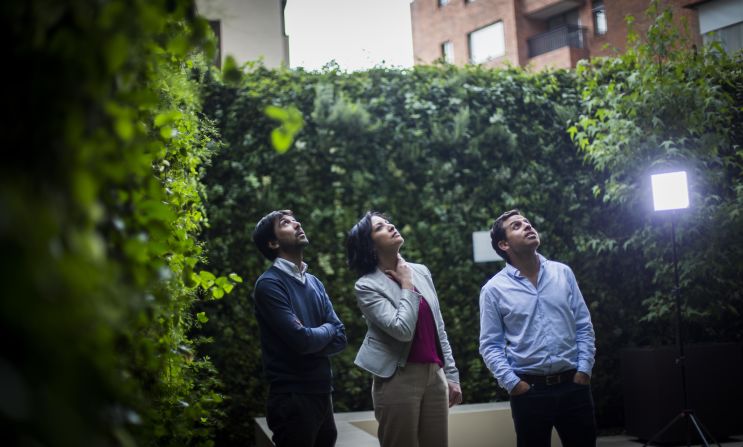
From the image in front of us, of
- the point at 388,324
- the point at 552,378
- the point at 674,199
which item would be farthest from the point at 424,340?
the point at 674,199

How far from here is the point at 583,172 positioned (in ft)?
25.3

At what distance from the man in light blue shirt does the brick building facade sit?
16968 mm

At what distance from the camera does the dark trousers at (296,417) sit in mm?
3629

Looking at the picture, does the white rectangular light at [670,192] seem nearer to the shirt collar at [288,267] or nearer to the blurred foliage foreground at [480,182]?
the blurred foliage foreground at [480,182]

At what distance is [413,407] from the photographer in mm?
3682

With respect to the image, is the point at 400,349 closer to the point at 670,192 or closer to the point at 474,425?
the point at 474,425

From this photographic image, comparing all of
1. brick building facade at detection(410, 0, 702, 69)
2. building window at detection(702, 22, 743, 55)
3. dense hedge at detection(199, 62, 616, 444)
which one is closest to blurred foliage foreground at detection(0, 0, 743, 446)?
dense hedge at detection(199, 62, 616, 444)

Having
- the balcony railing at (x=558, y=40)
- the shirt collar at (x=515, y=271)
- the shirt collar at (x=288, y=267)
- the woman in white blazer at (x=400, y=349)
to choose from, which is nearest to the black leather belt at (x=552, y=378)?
the woman in white blazer at (x=400, y=349)

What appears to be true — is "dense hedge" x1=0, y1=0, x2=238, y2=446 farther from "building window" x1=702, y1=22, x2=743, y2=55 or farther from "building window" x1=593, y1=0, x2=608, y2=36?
"building window" x1=593, y1=0, x2=608, y2=36

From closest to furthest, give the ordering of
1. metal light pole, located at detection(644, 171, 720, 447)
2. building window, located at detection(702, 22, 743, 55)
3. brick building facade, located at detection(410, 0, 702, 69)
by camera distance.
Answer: metal light pole, located at detection(644, 171, 720, 447) → building window, located at detection(702, 22, 743, 55) → brick building facade, located at detection(410, 0, 702, 69)

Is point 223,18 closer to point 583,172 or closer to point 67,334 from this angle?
point 67,334

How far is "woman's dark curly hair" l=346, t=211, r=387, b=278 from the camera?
13.2ft

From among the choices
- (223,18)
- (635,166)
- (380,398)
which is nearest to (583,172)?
(635,166)

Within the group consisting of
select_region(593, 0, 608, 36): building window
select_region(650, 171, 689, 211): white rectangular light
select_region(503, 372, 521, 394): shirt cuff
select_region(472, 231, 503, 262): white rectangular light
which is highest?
select_region(593, 0, 608, 36): building window
